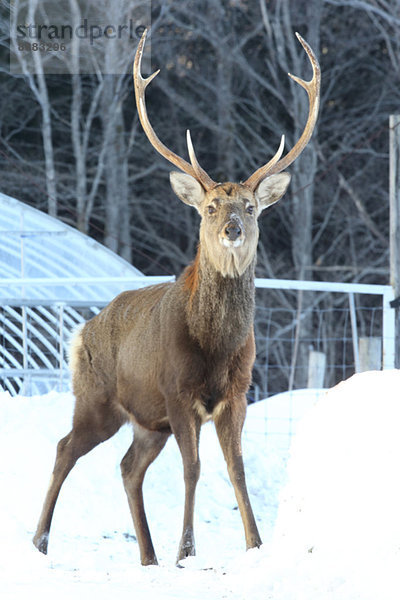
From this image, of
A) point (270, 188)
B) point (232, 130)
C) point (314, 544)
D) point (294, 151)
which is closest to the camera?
point (314, 544)

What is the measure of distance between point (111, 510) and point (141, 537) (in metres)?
1.36

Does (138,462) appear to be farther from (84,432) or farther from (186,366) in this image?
(186,366)

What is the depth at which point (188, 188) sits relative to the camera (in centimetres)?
651

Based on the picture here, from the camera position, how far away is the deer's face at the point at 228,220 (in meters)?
5.93

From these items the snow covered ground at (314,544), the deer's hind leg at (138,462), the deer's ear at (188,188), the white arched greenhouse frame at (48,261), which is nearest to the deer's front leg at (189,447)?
the snow covered ground at (314,544)

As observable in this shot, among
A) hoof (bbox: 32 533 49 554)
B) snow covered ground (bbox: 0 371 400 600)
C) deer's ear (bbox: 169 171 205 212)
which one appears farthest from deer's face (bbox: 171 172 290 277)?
hoof (bbox: 32 533 49 554)

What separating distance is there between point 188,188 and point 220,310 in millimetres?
961

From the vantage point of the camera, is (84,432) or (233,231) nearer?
(233,231)

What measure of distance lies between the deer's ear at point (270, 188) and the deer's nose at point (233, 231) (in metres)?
0.59

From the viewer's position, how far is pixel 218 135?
20.4 meters

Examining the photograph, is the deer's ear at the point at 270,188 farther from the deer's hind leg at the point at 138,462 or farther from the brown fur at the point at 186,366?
the deer's hind leg at the point at 138,462

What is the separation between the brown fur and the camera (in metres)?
5.88

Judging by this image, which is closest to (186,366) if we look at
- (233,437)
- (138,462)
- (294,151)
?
(233,437)

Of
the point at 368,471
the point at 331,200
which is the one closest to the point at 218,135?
the point at 331,200
